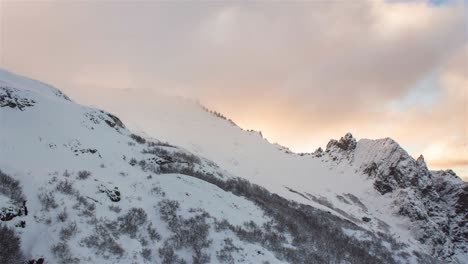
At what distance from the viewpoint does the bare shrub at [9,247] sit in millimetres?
16188

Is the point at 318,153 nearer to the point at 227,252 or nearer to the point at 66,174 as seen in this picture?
the point at 66,174

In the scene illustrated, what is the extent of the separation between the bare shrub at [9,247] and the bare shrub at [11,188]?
8.20 ft

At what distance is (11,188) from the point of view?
67.9ft

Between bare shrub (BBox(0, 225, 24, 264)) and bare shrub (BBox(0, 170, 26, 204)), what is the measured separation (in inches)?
98.4

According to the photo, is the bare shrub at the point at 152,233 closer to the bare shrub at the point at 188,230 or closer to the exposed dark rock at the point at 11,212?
the bare shrub at the point at 188,230

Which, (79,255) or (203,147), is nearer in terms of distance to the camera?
(79,255)

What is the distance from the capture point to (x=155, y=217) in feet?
77.3

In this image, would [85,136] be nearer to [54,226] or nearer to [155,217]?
[155,217]

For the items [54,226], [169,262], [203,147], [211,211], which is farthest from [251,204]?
[203,147]

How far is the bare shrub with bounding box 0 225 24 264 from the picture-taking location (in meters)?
16.2

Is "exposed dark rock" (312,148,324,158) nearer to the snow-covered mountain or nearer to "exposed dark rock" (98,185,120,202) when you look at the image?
the snow-covered mountain

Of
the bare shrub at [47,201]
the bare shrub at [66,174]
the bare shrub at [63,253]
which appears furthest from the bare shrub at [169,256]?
the bare shrub at [66,174]

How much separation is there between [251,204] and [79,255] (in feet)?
51.9

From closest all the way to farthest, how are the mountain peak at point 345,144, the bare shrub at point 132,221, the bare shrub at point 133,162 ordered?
1. the bare shrub at point 132,221
2. the bare shrub at point 133,162
3. the mountain peak at point 345,144
